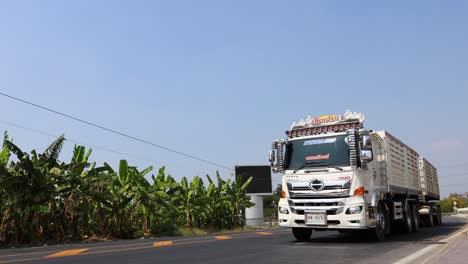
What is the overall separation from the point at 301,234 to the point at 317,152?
9.26 ft

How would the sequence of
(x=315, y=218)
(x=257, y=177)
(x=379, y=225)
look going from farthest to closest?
1. (x=257, y=177)
2. (x=379, y=225)
3. (x=315, y=218)

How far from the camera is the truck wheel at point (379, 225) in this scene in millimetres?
13266

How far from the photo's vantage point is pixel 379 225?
1343 cm

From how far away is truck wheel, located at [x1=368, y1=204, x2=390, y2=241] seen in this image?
43.5 feet

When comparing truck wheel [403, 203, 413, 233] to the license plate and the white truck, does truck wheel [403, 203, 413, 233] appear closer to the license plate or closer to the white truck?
the white truck

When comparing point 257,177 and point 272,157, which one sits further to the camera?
point 257,177

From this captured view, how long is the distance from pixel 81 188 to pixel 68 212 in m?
1.11

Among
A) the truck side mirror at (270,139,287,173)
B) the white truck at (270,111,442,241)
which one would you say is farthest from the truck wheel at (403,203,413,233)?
the truck side mirror at (270,139,287,173)

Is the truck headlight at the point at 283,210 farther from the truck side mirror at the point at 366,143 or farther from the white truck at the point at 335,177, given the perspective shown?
the truck side mirror at the point at 366,143

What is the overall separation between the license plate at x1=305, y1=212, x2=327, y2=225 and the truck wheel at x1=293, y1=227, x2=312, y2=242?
1395 millimetres

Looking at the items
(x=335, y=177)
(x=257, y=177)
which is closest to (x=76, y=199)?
(x=335, y=177)

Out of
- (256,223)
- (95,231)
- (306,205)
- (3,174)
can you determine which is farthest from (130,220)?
(256,223)

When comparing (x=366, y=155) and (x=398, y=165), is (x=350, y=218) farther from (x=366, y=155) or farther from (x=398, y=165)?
(x=398, y=165)

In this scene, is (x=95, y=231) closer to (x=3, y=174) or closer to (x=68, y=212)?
(x=68, y=212)
